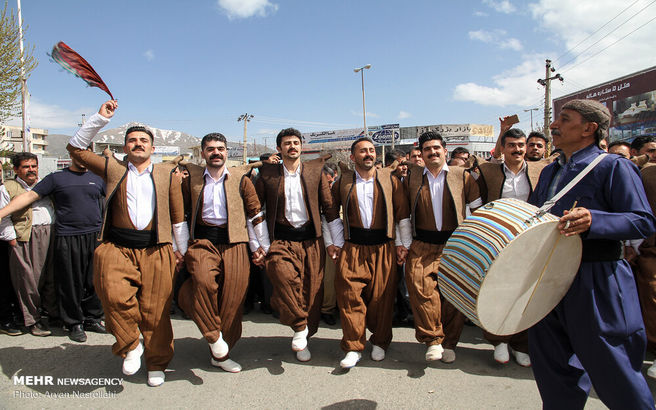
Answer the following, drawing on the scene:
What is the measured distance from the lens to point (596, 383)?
6.50ft

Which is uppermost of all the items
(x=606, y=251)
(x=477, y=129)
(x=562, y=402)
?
(x=477, y=129)

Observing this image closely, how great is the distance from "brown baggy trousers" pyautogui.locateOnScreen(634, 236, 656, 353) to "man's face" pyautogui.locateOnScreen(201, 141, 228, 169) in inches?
145

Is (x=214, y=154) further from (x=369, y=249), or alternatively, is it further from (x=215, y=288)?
(x=369, y=249)

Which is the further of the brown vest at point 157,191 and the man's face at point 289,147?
the man's face at point 289,147


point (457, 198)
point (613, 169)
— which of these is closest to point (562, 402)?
point (613, 169)

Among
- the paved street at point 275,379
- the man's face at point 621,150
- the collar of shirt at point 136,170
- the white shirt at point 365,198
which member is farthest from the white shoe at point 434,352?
the man's face at point 621,150

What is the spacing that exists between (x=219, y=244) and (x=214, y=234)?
0.32 ft

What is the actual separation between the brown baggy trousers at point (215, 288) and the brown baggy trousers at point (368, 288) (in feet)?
2.90

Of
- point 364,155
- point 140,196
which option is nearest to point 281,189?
point 364,155

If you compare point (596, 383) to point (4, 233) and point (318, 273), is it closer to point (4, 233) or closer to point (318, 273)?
point (318, 273)

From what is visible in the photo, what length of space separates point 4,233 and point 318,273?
3.33m

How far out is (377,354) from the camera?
357cm

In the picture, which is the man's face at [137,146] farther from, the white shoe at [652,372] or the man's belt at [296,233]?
the white shoe at [652,372]

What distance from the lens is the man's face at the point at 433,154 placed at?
3.67 m
